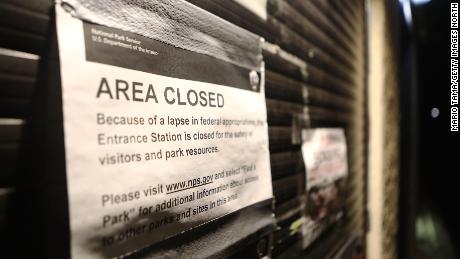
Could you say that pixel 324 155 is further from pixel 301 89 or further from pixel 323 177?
pixel 301 89

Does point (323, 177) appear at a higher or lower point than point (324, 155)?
lower

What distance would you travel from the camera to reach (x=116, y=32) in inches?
32.2

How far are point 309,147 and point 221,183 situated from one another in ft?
3.65

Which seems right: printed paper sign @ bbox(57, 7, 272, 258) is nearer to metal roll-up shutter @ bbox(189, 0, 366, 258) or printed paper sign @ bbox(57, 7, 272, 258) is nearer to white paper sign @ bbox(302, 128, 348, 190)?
metal roll-up shutter @ bbox(189, 0, 366, 258)

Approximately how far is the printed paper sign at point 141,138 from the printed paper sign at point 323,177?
95 cm

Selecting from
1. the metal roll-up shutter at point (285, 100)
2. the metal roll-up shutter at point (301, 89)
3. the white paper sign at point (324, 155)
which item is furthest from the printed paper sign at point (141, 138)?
the white paper sign at point (324, 155)

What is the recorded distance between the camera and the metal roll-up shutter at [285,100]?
688 mm

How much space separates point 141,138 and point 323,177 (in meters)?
1.79

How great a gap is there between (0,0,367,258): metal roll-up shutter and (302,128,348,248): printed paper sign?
0.08m

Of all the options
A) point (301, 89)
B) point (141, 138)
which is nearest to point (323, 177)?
point (301, 89)

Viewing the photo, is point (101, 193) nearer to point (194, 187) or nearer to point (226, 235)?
point (194, 187)

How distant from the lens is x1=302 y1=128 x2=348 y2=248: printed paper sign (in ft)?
6.74

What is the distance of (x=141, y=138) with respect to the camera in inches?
32.9

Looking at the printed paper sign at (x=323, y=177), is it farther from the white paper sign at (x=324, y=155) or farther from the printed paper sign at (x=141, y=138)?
the printed paper sign at (x=141, y=138)
